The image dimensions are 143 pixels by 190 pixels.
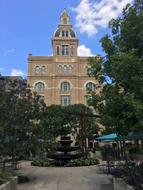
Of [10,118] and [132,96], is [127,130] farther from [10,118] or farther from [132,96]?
[10,118]

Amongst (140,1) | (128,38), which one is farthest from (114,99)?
(140,1)

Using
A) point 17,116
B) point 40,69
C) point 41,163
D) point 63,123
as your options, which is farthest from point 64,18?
point 17,116

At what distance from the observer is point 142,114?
7.84m

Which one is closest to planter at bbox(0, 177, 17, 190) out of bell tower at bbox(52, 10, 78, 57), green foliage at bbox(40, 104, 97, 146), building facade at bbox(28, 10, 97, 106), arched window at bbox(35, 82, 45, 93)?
green foliage at bbox(40, 104, 97, 146)

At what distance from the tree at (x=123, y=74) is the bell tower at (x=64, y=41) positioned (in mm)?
56794

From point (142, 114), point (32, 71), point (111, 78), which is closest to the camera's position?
point (142, 114)

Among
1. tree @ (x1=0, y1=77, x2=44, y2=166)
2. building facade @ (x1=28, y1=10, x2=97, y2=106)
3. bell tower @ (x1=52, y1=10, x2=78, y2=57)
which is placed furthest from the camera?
bell tower @ (x1=52, y1=10, x2=78, y2=57)

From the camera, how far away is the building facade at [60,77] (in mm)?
64875

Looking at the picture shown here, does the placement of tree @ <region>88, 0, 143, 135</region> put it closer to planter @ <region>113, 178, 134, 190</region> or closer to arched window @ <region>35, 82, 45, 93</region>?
planter @ <region>113, 178, 134, 190</region>

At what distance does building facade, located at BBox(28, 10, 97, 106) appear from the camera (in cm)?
6488

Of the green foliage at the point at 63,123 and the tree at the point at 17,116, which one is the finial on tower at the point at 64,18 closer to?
the green foliage at the point at 63,123

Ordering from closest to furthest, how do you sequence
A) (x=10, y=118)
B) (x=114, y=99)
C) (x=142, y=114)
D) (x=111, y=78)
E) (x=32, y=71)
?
(x=142, y=114) → (x=114, y=99) → (x=111, y=78) → (x=10, y=118) → (x=32, y=71)

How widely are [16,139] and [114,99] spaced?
6891 millimetres

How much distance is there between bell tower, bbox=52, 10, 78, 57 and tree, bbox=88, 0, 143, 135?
5679cm
